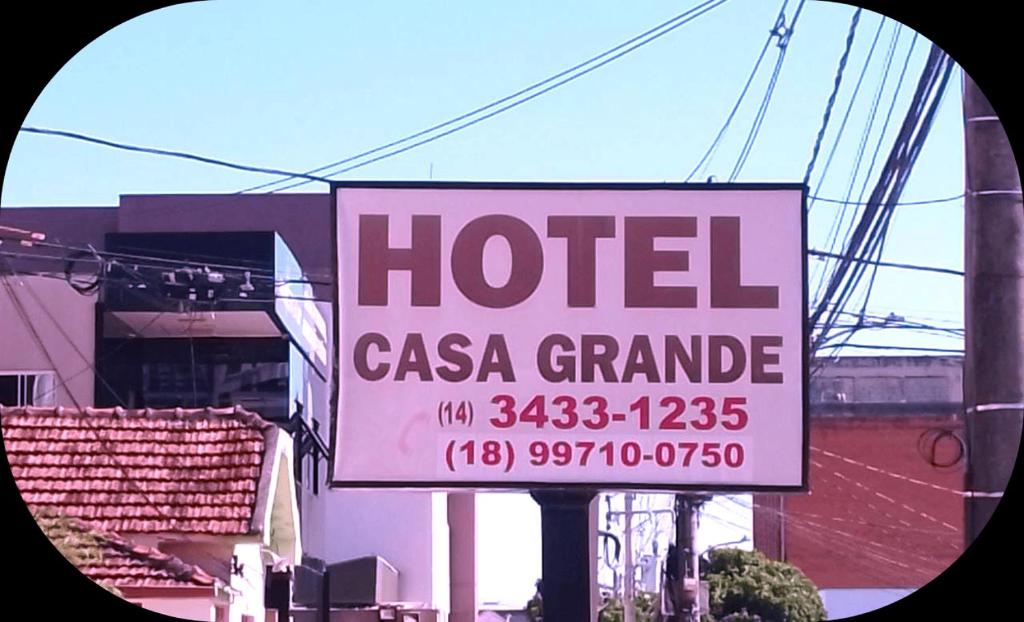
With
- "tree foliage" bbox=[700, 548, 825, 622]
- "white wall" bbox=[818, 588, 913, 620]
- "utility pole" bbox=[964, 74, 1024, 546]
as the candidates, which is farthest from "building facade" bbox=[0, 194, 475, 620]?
"utility pole" bbox=[964, 74, 1024, 546]

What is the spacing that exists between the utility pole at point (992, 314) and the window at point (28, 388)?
14.3m

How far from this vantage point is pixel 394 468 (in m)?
5.09

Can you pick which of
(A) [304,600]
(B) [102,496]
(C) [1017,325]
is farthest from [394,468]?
(A) [304,600]

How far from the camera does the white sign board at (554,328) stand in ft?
16.5

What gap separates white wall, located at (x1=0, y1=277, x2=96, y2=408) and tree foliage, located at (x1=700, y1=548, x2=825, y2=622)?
1392 cm

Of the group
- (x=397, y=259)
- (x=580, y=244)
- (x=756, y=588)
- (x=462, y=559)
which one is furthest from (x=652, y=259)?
(x=756, y=588)

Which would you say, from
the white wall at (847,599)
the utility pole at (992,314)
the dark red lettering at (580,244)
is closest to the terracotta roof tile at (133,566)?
the dark red lettering at (580,244)

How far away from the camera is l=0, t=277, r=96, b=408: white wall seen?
18.1m

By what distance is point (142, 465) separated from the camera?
12.1 m

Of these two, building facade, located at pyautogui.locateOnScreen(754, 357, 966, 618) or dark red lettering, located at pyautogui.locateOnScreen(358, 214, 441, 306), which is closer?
dark red lettering, located at pyautogui.locateOnScreen(358, 214, 441, 306)

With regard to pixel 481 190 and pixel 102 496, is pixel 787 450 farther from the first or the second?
pixel 102 496

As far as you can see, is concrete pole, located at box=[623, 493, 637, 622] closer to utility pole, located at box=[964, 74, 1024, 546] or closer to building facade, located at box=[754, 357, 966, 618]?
building facade, located at box=[754, 357, 966, 618]

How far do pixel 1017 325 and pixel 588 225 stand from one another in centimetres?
138

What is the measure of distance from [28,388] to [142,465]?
20.7ft
